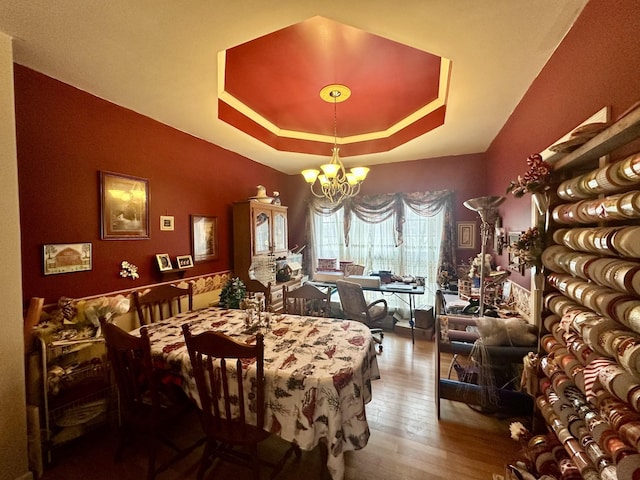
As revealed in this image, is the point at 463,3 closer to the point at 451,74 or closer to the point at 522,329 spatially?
the point at 451,74

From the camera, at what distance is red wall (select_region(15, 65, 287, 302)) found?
178 cm

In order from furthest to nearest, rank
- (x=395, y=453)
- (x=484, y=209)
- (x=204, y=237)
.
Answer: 1. (x=204, y=237)
2. (x=484, y=209)
3. (x=395, y=453)

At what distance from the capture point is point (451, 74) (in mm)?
1918

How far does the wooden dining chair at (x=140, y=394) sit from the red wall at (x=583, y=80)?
245 cm

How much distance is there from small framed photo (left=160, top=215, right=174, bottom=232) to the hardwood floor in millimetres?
1763

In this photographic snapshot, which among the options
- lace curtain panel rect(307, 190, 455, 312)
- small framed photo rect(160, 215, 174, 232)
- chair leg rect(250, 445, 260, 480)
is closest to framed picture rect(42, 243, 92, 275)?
small framed photo rect(160, 215, 174, 232)

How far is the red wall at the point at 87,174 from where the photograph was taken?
1776 mm

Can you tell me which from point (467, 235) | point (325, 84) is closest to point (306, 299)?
point (325, 84)

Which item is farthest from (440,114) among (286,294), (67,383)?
(67,383)

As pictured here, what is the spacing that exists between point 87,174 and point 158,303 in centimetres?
127

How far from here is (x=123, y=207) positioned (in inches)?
91.3

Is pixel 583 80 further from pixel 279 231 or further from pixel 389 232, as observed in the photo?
pixel 279 231

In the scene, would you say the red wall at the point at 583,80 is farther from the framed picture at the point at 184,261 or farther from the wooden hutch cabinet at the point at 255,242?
the framed picture at the point at 184,261

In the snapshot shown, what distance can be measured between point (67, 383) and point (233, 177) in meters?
2.70
